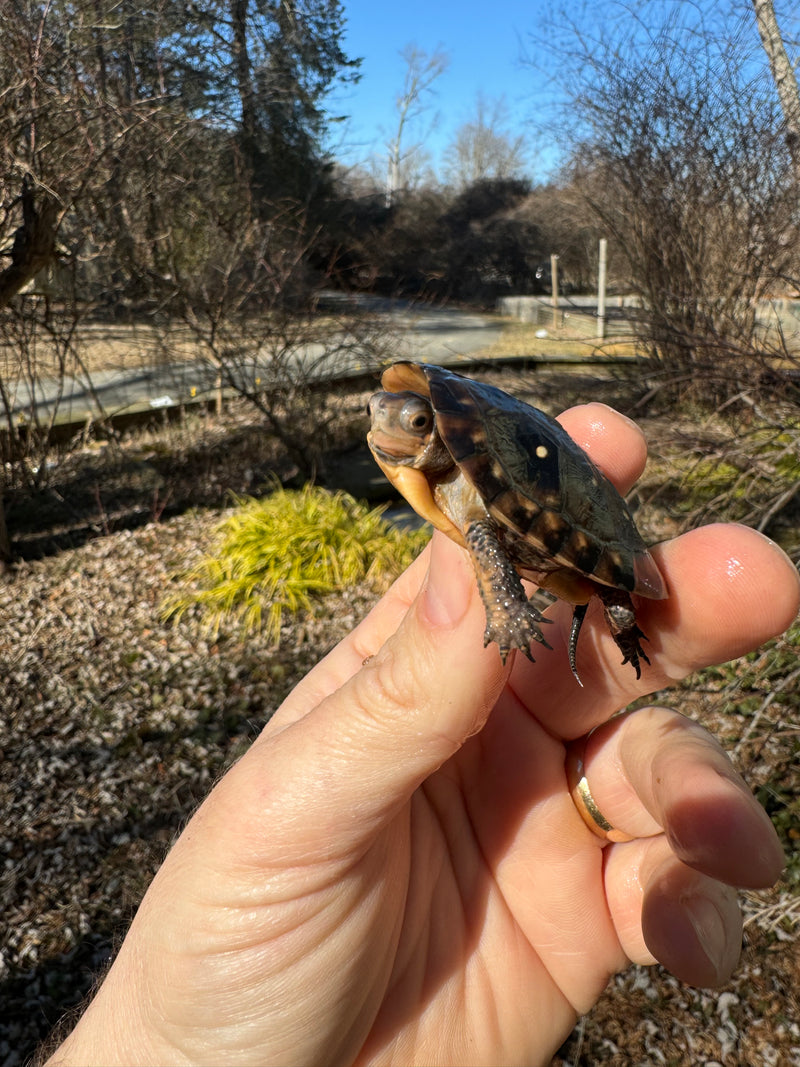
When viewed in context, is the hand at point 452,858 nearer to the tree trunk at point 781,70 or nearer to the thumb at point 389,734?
the thumb at point 389,734

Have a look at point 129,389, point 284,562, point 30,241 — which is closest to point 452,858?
point 284,562

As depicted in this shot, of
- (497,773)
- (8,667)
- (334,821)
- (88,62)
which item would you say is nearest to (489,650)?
(334,821)

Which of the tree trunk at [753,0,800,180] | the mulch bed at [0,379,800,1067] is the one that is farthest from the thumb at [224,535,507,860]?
the tree trunk at [753,0,800,180]

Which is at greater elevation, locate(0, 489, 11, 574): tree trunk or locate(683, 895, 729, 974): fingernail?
locate(0, 489, 11, 574): tree trunk

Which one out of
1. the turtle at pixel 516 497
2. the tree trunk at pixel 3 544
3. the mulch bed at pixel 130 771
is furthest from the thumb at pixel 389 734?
the tree trunk at pixel 3 544

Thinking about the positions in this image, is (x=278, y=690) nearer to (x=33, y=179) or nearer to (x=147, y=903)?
(x=147, y=903)

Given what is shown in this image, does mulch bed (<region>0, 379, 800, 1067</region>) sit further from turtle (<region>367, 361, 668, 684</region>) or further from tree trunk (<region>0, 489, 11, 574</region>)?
turtle (<region>367, 361, 668, 684</region>)

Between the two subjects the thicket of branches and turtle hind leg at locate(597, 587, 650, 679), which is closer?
turtle hind leg at locate(597, 587, 650, 679)
